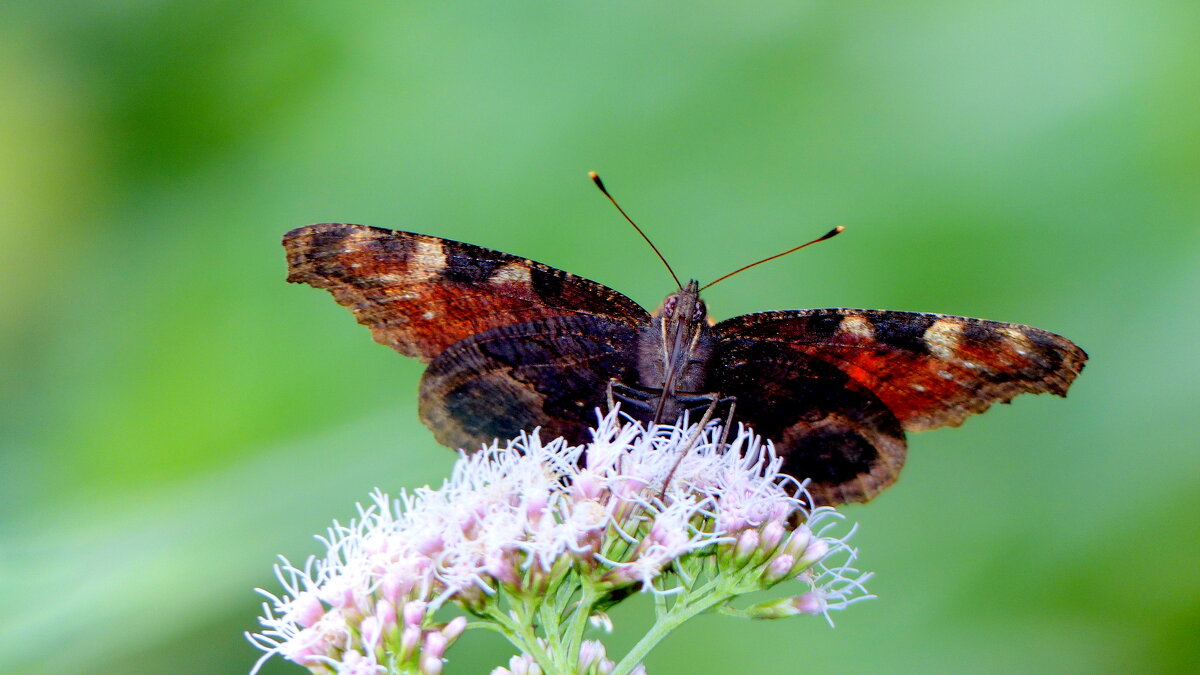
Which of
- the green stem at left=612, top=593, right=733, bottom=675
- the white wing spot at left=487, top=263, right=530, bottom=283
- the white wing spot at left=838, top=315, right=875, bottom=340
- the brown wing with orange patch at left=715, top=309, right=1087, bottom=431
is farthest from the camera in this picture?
the white wing spot at left=487, top=263, right=530, bottom=283

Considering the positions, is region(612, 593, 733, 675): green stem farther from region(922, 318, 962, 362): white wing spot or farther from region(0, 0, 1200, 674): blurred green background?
region(0, 0, 1200, 674): blurred green background

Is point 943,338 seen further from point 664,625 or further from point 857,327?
point 664,625

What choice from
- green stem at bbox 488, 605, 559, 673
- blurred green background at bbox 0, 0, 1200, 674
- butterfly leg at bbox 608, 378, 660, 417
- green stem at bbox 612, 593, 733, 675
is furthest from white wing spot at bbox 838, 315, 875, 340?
blurred green background at bbox 0, 0, 1200, 674

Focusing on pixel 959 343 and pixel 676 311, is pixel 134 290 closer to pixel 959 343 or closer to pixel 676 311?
pixel 676 311

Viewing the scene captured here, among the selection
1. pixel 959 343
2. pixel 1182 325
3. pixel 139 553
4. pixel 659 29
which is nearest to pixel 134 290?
pixel 139 553

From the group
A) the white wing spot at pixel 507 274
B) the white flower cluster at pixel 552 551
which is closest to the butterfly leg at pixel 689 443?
the white flower cluster at pixel 552 551

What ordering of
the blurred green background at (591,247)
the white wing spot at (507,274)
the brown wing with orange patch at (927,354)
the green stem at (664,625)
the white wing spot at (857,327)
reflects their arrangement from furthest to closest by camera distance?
the blurred green background at (591,247), the white wing spot at (507,274), the white wing spot at (857,327), the brown wing with orange patch at (927,354), the green stem at (664,625)

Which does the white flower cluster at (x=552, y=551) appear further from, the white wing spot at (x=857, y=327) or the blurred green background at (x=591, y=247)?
the blurred green background at (x=591, y=247)
